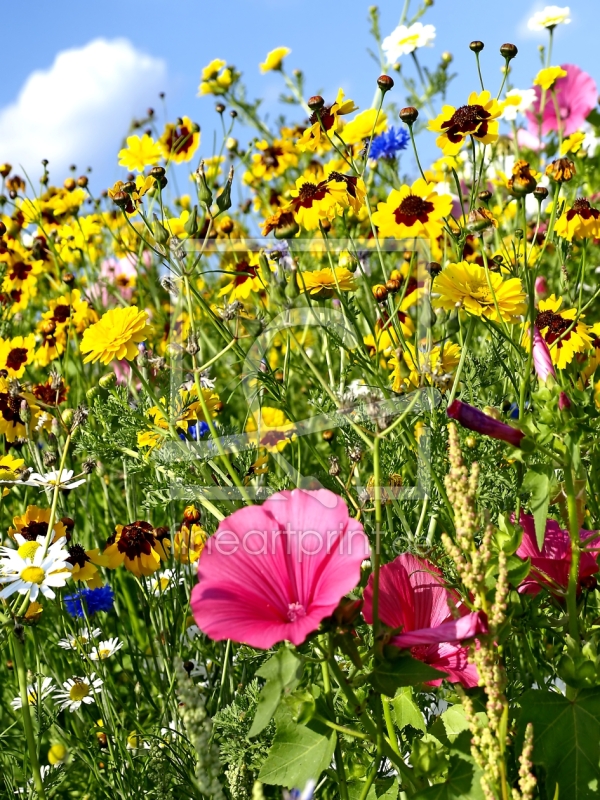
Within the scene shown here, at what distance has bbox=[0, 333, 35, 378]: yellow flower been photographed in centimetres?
174

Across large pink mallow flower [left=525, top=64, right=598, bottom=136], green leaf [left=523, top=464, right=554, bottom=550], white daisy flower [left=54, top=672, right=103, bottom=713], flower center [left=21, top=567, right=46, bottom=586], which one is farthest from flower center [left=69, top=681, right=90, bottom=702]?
large pink mallow flower [left=525, top=64, right=598, bottom=136]

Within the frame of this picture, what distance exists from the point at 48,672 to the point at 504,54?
1515 mm

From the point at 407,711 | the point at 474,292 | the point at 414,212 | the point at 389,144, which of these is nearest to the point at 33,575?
the point at 407,711

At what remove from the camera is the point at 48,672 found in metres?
1.72

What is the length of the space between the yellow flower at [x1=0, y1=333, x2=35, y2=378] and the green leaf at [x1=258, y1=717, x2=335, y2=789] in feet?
3.98

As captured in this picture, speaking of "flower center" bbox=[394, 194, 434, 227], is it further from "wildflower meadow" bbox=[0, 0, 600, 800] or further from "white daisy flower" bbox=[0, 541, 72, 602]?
"white daisy flower" bbox=[0, 541, 72, 602]

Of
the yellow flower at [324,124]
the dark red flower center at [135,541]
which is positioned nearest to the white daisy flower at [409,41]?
the yellow flower at [324,124]

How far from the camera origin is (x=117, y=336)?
48.9 inches

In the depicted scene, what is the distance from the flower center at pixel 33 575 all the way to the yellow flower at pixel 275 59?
7.19 feet

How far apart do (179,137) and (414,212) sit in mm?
1139

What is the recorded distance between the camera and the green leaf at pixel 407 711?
0.84 m

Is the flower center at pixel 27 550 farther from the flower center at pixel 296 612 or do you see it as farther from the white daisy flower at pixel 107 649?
the flower center at pixel 296 612

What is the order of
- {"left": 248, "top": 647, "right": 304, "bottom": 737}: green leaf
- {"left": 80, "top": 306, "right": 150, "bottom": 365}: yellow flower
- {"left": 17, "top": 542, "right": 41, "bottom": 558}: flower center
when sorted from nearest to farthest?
1. {"left": 248, "top": 647, "right": 304, "bottom": 737}: green leaf
2. {"left": 17, "top": 542, "right": 41, "bottom": 558}: flower center
3. {"left": 80, "top": 306, "right": 150, "bottom": 365}: yellow flower

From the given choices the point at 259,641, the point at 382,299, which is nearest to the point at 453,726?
the point at 259,641
